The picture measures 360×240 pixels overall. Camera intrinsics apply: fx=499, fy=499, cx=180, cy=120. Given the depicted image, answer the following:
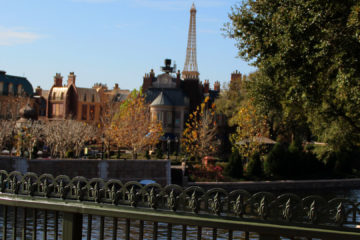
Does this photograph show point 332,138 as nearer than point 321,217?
No

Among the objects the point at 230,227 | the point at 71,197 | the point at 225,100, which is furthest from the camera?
the point at 225,100

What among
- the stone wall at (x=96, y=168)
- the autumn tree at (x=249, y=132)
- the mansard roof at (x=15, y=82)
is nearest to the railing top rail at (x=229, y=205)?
the stone wall at (x=96, y=168)

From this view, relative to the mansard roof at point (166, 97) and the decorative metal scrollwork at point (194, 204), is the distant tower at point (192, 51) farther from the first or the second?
the decorative metal scrollwork at point (194, 204)

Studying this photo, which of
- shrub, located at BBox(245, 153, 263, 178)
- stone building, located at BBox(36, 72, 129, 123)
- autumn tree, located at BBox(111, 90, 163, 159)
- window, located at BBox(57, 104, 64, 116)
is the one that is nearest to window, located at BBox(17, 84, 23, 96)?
stone building, located at BBox(36, 72, 129, 123)

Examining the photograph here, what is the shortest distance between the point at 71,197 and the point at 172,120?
59.9 meters

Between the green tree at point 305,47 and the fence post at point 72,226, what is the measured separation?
36.3 feet

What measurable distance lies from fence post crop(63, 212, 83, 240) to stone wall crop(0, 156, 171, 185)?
91.1ft

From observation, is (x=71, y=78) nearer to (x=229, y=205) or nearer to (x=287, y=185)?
(x=287, y=185)

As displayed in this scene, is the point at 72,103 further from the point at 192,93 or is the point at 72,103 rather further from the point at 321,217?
the point at 321,217

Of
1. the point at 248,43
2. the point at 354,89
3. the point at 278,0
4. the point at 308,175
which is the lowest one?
the point at 308,175

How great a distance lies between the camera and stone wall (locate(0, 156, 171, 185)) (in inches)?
1288

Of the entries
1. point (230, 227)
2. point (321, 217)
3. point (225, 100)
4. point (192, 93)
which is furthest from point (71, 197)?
point (192, 93)

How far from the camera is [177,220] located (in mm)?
4996

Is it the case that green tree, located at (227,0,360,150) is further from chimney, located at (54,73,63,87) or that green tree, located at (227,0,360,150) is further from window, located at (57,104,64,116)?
chimney, located at (54,73,63,87)
